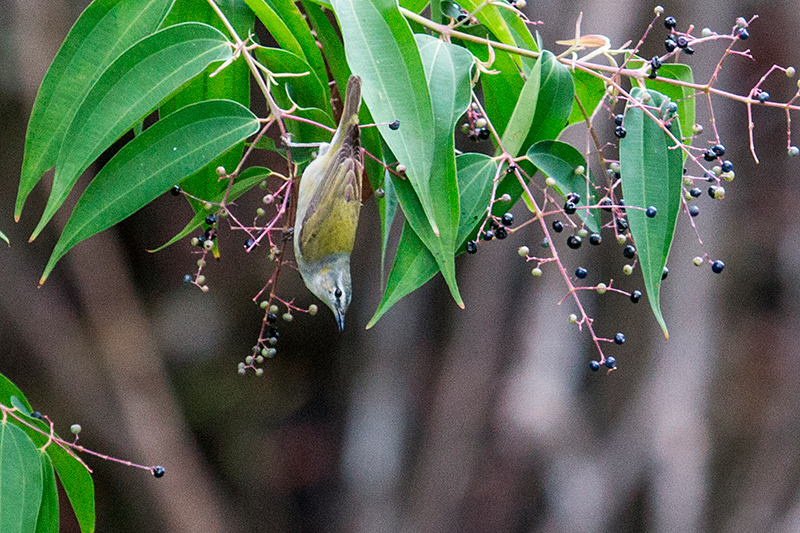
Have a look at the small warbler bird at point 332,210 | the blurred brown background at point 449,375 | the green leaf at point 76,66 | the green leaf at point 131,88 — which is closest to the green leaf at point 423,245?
the small warbler bird at point 332,210

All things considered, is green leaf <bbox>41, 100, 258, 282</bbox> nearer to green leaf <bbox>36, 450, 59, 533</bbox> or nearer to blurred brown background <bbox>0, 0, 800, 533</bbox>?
green leaf <bbox>36, 450, 59, 533</bbox>

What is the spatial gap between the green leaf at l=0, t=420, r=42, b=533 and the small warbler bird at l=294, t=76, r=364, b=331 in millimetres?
568

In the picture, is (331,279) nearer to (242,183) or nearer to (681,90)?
(242,183)

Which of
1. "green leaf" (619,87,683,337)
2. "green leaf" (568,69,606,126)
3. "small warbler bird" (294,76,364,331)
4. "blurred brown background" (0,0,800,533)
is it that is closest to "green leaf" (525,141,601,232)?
"green leaf" (619,87,683,337)

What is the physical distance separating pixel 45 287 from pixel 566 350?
2.32 meters

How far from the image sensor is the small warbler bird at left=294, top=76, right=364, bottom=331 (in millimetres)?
1075

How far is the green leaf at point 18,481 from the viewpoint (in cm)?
99

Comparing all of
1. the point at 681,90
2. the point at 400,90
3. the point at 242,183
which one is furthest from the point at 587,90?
the point at 242,183

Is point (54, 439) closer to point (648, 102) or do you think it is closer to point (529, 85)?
point (529, 85)

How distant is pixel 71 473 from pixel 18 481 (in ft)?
0.47

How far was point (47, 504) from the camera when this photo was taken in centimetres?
107

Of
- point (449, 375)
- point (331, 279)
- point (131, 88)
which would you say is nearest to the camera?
point (131, 88)

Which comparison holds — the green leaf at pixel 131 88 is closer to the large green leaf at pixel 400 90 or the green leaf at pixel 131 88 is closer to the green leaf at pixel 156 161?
Result: the green leaf at pixel 156 161

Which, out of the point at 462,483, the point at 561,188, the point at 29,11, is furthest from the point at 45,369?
the point at 561,188
